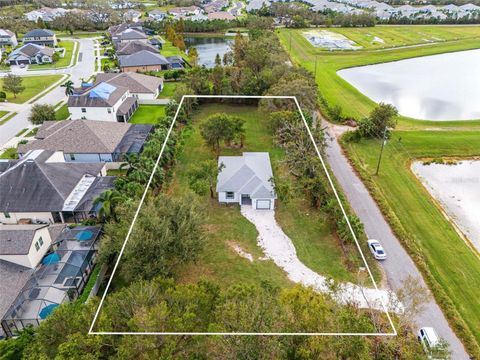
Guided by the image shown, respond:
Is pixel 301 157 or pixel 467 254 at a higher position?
pixel 301 157

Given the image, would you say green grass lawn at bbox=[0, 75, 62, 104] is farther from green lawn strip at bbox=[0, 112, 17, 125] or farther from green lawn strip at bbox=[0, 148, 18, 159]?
green lawn strip at bbox=[0, 148, 18, 159]

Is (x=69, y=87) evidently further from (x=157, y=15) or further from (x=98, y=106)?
(x=157, y=15)

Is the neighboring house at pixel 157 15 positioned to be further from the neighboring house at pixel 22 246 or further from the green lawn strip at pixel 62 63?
the neighboring house at pixel 22 246

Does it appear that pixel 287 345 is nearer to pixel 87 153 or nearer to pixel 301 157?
pixel 301 157

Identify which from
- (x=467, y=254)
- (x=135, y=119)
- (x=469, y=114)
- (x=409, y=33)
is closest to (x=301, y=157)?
(x=467, y=254)

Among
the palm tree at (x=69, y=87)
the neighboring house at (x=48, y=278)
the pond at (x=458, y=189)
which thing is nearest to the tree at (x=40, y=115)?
the palm tree at (x=69, y=87)

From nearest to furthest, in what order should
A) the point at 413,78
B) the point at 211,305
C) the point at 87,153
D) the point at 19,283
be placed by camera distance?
the point at 211,305
the point at 19,283
the point at 87,153
the point at 413,78

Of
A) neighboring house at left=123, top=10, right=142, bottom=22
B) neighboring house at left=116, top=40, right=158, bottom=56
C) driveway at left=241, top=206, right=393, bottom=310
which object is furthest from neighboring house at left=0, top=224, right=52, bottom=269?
neighboring house at left=123, top=10, right=142, bottom=22
